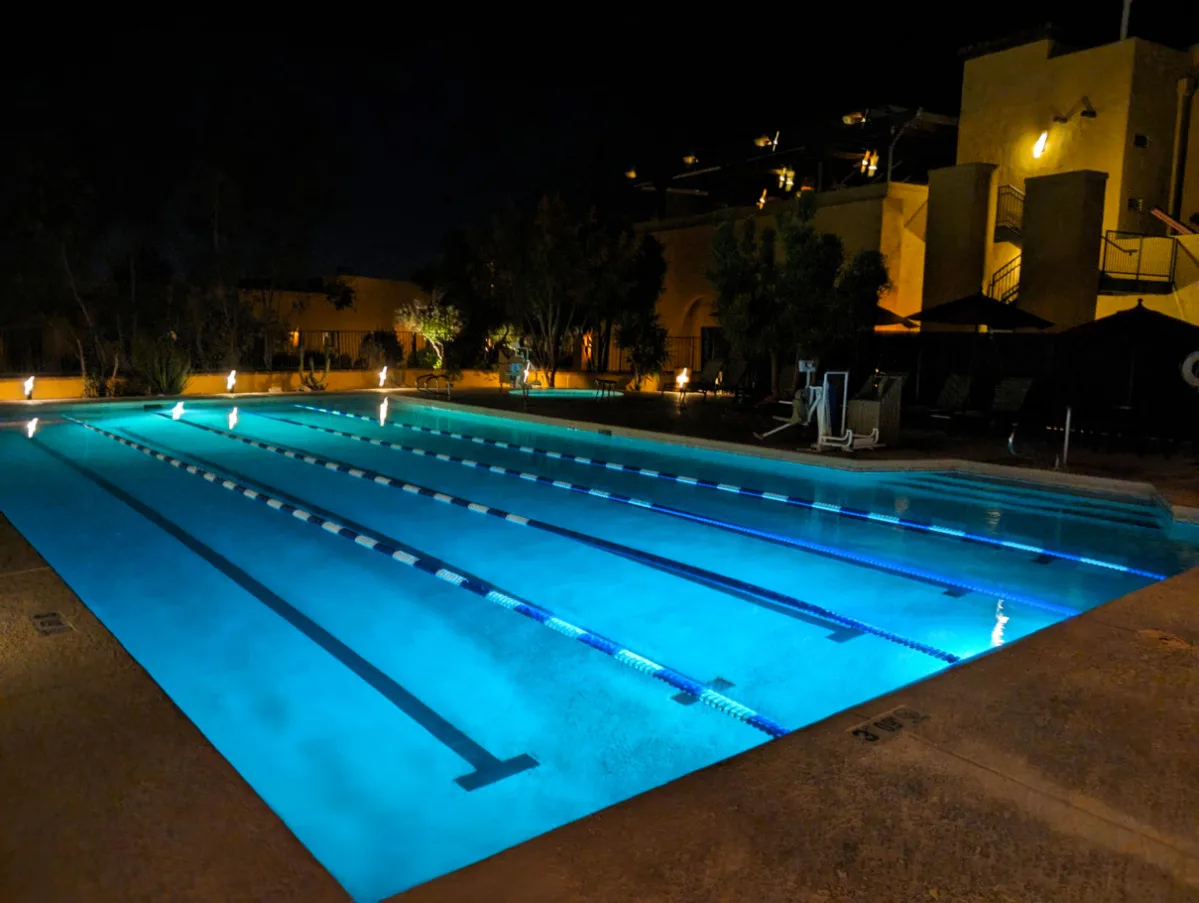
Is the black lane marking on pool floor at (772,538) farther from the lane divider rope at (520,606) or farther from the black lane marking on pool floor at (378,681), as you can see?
the black lane marking on pool floor at (378,681)

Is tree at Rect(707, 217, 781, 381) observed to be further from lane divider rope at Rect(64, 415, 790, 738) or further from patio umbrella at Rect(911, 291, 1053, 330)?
lane divider rope at Rect(64, 415, 790, 738)

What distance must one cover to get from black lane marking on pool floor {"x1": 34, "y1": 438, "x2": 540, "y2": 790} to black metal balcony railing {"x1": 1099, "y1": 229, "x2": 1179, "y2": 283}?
17.1 meters

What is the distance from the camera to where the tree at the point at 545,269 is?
2094 cm

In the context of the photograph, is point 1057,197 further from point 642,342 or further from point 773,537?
point 773,537

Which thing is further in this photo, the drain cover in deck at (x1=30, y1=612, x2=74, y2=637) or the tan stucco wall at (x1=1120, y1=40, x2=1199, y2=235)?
the tan stucco wall at (x1=1120, y1=40, x2=1199, y2=235)

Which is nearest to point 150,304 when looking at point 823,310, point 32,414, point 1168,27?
point 32,414

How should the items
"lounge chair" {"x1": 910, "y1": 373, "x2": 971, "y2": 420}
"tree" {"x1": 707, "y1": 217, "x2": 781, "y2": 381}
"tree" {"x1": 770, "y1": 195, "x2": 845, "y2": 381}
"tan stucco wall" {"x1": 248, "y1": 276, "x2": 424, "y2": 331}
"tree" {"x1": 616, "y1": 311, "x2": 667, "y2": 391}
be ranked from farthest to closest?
1. "tan stucco wall" {"x1": 248, "y1": 276, "x2": 424, "y2": 331}
2. "tree" {"x1": 616, "y1": 311, "x2": 667, "y2": 391}
3. "tree" {"x1": 707, "y1": 217, "x2": 781, "y2": 381}
4. "tree" {"x1": 770, "y1": 195, "x2": 845, "y2": 381}
5. "lounge chair" {"x1": 910, "y1": 373, "x2": 971, "y2": 420}

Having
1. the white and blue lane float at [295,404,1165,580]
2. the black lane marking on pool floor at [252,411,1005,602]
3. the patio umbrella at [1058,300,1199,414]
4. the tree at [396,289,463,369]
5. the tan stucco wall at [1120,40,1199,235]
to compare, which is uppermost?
the tan stucco wall at [1120,40,1199,235]

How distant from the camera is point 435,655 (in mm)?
4949

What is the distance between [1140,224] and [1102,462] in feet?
36.6

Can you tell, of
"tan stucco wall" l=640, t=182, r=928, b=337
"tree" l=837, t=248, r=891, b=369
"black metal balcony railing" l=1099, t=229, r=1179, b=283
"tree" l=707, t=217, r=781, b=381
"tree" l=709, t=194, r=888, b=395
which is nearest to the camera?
"tree" l=709, t=194, r=888, b=395

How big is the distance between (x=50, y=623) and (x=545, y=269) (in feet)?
57.2

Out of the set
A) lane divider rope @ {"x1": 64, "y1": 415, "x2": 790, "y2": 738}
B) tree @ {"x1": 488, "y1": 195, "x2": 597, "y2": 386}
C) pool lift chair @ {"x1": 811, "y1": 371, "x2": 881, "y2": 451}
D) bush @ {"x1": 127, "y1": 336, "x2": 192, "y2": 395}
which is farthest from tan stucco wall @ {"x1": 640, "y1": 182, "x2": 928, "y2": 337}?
lane divider rope @ {"x1": 64, "y1": 415, "x2": 790, "y2": 738}

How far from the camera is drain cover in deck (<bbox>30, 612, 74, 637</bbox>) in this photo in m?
4.09
